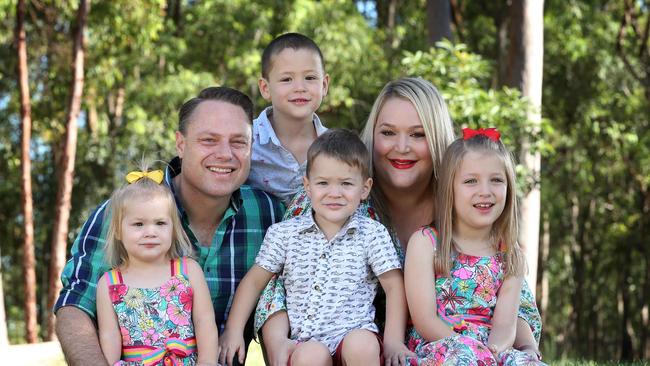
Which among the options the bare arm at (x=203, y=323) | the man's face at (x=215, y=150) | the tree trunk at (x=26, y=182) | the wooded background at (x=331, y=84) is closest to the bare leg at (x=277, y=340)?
the bare arm at (x=203, y=323)

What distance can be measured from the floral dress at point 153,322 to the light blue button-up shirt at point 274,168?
1217 millimetres

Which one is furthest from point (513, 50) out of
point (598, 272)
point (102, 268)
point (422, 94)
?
point (598, 272)

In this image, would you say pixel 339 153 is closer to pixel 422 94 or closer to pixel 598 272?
pixel 422 94

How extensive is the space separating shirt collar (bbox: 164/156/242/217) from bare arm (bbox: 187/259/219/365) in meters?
0.47

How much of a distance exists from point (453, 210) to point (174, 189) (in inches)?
58.4

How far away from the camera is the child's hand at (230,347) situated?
4312 mm

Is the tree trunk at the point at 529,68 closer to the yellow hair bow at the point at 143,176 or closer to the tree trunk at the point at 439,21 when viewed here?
the tree trunk at the point at 439,21

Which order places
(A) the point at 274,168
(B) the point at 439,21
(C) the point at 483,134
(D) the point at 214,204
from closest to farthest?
1. (C) the point at 483,134
2. (D) the point at 214,204
3. (A) the point at 274,168
4. (B) the point at 439,21

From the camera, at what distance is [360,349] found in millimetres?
3922

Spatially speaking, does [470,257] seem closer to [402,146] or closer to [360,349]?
[402,146]

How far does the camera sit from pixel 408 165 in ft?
15.1

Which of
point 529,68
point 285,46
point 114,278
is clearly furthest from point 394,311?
point 529,68

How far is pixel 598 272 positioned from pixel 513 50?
55.0 ft

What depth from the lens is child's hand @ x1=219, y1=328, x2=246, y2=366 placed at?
4312 mm
